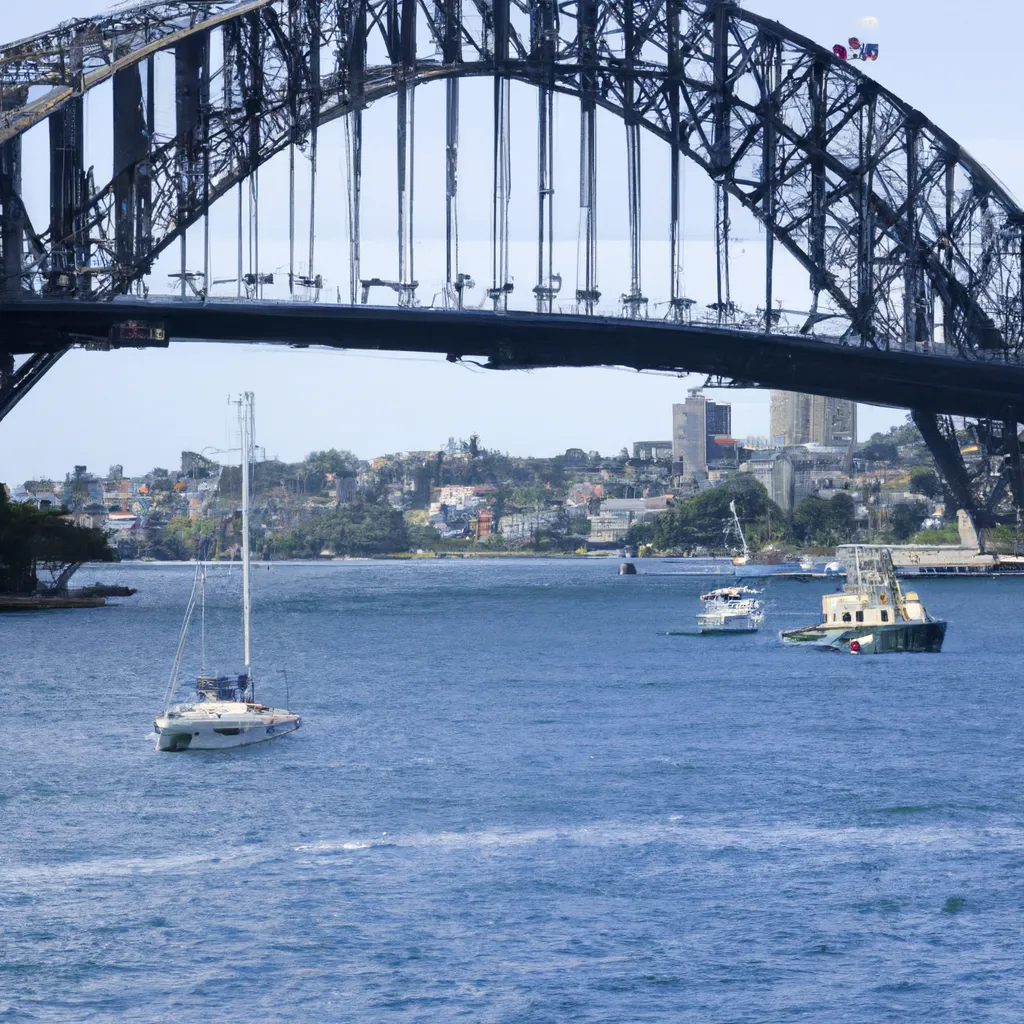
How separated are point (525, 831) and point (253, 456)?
25.1 m

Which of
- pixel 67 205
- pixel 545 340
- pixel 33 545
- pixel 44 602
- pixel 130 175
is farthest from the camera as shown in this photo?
pixel 44 602

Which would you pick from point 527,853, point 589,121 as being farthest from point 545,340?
point 527,853

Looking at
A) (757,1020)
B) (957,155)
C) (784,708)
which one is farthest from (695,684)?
(957,155)

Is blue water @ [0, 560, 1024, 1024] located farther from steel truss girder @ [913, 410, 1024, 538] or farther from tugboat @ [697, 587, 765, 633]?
steel truss girder @ [913, 410, 1024, 538]

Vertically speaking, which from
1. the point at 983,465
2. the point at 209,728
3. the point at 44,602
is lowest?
the point at 209,728

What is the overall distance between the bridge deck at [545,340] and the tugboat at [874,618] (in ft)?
69.6

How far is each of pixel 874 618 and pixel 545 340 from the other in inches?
1075

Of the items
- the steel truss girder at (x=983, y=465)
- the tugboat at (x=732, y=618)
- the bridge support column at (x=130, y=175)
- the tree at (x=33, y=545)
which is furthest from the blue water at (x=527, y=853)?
the steel truss girder at (x=983, y=465)

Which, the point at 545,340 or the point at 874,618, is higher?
the point at 545,340

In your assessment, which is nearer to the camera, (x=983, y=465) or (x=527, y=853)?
(x=527, y=853)

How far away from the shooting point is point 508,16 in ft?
336

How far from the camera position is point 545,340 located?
102875 mm

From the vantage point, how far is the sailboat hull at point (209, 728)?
2009 inches

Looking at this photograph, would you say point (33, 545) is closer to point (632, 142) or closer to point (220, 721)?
point (632, 142)
